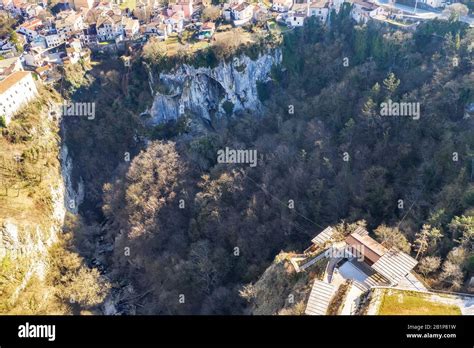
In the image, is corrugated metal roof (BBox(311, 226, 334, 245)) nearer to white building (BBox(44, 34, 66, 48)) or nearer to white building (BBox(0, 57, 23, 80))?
white building (BBox(0, 57, 23, 80))

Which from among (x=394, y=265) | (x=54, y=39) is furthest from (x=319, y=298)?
(x=54, y=39)

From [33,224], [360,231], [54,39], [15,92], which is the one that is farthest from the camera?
[54,39]

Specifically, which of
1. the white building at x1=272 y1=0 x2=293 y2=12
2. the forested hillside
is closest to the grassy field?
the forested hillside

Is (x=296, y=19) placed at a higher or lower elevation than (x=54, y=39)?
higher

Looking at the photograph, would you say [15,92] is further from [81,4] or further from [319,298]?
[319,298]

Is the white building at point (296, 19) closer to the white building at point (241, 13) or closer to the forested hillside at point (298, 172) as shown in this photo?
the forested hillside at point (298, 172)

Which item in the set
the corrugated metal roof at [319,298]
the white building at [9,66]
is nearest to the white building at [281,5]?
the white building at [9,66]

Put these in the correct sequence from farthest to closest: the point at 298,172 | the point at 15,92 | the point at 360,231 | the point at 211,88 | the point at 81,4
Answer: the point at 81,4 < the point at 211,88 < the point at 15,92 < the point at 298,172 < the point at 360,231
